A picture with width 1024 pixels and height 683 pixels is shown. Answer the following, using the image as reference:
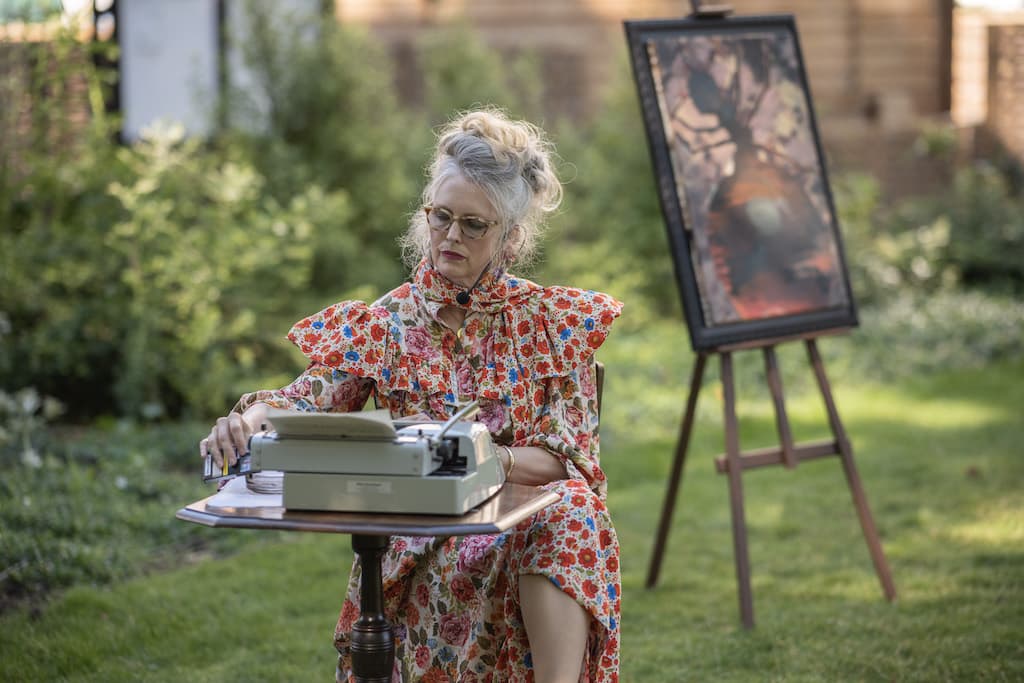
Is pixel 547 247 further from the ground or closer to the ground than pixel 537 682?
further from the ground

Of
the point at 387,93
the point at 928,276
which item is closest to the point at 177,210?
the point at 387,93

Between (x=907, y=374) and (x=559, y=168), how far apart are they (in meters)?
3.26

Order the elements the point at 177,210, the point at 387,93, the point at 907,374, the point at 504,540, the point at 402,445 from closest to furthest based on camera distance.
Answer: the point at 402,445
the point at 504,540
the point at 177,210
the point at 907,374
the point at 387,93

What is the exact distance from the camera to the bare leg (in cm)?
234

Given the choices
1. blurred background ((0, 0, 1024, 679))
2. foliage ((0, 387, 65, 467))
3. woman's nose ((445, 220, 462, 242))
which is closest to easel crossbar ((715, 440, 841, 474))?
blurred background ((0, 0, 1024, 679))

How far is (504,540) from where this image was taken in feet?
8.27

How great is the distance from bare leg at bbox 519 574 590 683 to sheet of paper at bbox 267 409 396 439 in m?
0.52

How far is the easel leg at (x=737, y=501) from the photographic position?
376 centimetres

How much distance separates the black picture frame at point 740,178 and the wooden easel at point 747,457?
0.13 meters

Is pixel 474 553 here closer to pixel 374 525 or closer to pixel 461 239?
pixel 374 525

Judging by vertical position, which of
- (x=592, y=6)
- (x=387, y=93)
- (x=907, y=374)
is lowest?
(x=907, y=374)

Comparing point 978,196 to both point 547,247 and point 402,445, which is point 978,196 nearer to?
point 547,247

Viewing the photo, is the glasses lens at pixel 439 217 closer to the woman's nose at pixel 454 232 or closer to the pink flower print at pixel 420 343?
the woman's nose at pixel 454 232

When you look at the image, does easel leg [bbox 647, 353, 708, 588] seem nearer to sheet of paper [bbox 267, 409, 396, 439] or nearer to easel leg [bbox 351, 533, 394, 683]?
easel leg [bbox 351, 533, 394, 683]
